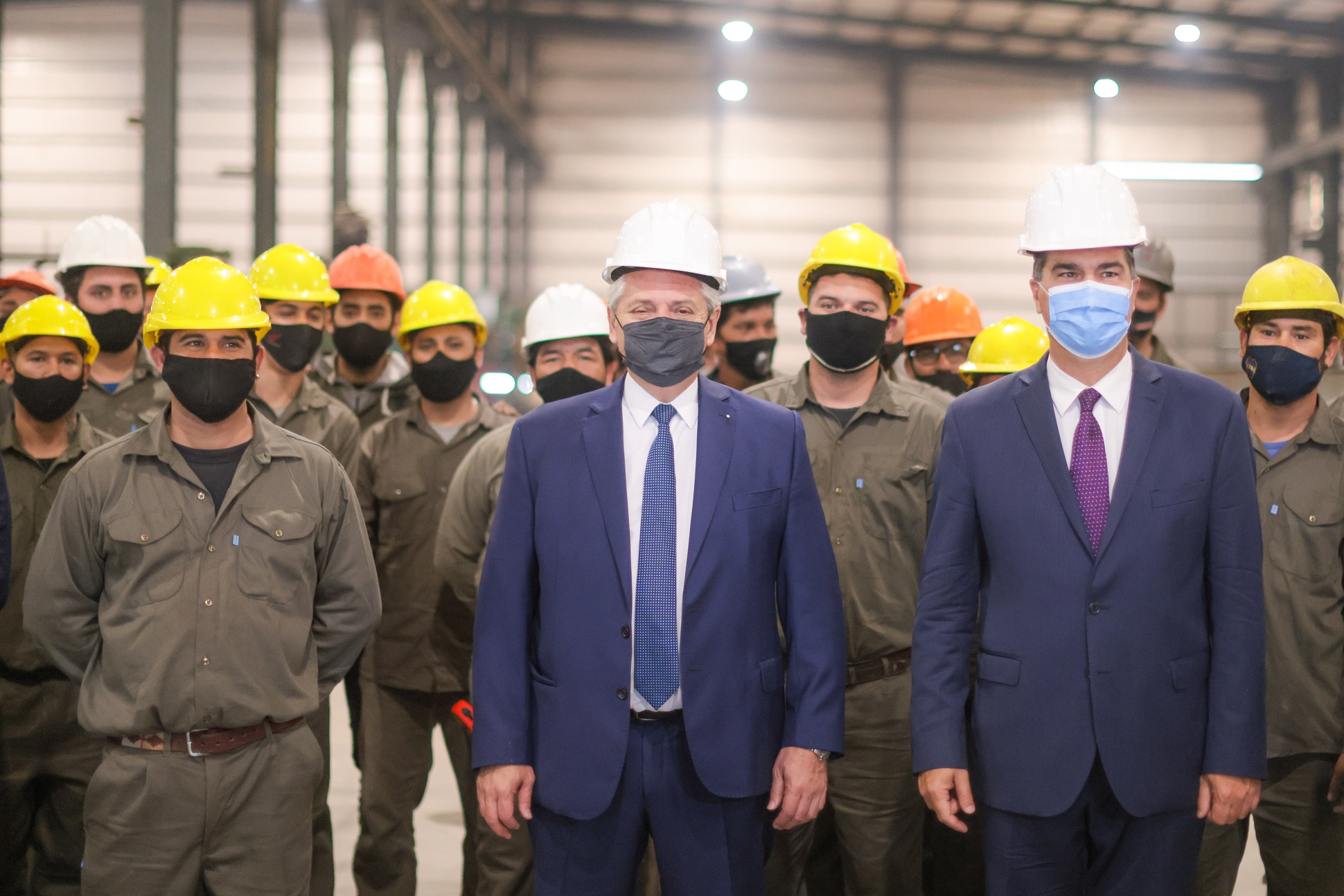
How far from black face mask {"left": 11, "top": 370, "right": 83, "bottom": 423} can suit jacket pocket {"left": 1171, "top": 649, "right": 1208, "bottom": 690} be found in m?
3.22

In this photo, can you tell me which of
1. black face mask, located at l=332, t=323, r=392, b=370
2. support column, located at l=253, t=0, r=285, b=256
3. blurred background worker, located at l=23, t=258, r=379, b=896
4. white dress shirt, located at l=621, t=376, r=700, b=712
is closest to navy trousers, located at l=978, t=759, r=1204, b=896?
white dress shirt, located at l=621, t=376, r=700, b=712

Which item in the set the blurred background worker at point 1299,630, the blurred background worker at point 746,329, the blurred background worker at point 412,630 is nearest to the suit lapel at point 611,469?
the blurred background worker at point 412,630

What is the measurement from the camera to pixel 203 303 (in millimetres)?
3090

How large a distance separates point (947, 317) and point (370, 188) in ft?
44.0

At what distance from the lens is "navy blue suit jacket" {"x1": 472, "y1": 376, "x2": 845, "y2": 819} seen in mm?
2561

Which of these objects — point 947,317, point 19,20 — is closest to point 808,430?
point 947,317

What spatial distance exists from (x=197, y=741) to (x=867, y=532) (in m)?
1.82

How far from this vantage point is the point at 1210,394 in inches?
101

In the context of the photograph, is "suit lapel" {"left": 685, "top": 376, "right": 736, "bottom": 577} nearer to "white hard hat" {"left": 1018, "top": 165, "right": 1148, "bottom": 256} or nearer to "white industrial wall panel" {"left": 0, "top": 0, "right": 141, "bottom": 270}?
"white hard hat" {"left": 1018, "top": 165, "right": 1148, "bottom": 256}

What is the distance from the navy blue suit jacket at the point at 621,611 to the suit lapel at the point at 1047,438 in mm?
465

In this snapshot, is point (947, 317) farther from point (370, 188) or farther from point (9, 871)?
point (370, 188)

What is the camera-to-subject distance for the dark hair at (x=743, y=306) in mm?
5312

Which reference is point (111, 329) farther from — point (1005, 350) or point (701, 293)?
point (1005, 350)

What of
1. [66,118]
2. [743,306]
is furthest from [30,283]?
[66,118]
